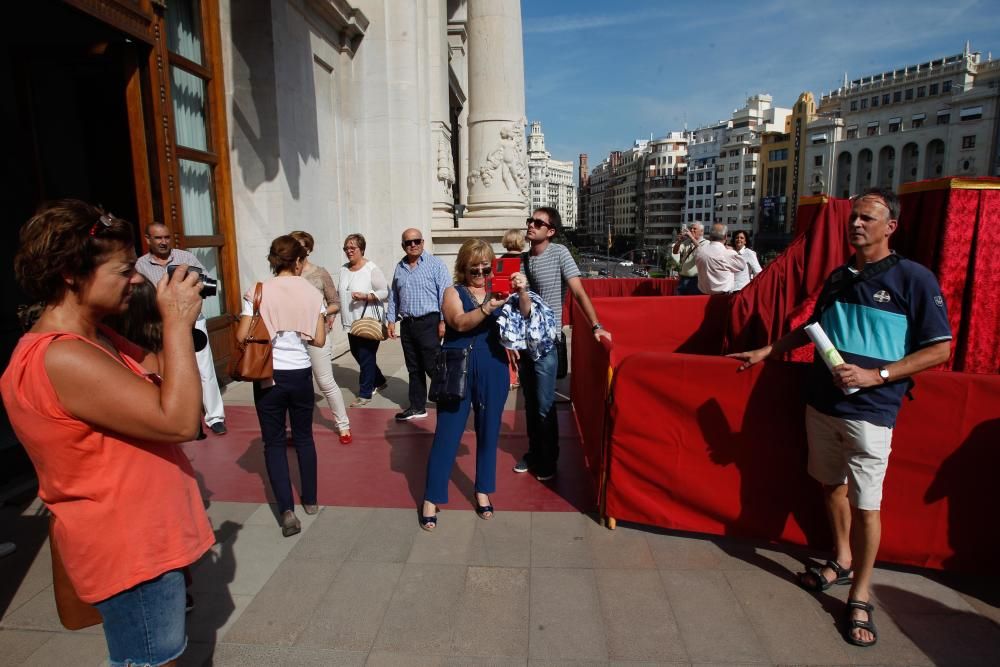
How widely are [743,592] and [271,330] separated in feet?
10.6

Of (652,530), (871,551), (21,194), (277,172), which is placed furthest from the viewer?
(21,194)

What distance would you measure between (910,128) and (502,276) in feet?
397

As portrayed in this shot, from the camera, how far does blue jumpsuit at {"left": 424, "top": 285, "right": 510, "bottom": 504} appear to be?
148 inches

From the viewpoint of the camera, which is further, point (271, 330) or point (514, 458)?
point (514, 458)

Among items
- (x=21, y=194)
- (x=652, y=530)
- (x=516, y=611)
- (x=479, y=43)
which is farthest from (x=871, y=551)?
(x=479, y=43)

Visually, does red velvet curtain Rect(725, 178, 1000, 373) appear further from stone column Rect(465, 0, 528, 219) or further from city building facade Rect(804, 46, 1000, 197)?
city building facade Rect(804, 46, 1000, 197)

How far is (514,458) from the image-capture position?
516cm

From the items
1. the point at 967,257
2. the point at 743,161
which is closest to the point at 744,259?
the point at 967,257

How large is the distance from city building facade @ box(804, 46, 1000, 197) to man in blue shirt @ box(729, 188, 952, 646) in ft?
308

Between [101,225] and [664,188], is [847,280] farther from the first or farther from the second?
[664,188]

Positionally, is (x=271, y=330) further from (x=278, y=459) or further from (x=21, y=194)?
(x=21, y=194)

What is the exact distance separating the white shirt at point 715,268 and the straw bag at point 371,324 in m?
4.30

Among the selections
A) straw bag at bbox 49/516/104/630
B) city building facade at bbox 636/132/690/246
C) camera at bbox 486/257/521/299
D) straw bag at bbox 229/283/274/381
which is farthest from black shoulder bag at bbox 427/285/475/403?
city building facade at bbox 636/132/690/246

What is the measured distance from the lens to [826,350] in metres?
2.72
